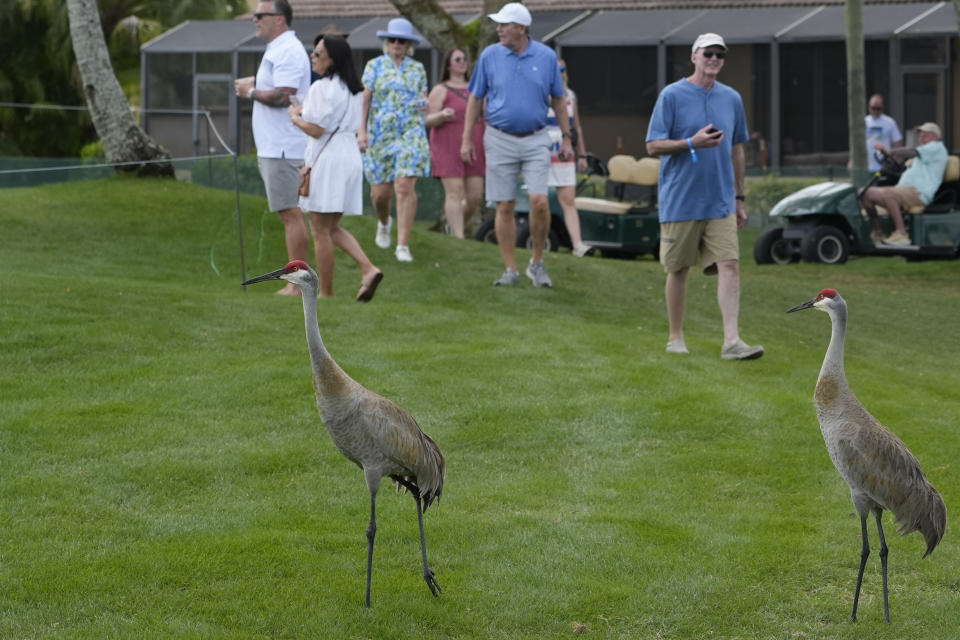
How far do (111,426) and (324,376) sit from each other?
2.88m

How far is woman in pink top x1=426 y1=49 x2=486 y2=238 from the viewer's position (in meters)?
14.1

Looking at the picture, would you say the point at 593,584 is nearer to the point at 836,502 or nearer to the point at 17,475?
the point at 836,502

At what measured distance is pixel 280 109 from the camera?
1128 cm

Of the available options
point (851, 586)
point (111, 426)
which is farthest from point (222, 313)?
point (851, 586)

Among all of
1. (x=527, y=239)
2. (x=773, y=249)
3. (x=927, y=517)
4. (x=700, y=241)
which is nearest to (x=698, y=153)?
(x=700, y=241)


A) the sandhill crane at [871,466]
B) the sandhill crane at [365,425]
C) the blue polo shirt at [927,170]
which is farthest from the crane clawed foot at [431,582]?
the blue polo shirt at [927,170]

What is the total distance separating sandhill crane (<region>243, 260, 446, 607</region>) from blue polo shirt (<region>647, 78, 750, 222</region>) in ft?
15.3

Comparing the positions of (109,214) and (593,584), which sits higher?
(109,214)

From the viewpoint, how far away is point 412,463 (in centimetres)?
561

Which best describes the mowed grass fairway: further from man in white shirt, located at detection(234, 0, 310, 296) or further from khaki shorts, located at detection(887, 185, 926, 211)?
khaki shorts, located at detection(887, 185, 926, 211)

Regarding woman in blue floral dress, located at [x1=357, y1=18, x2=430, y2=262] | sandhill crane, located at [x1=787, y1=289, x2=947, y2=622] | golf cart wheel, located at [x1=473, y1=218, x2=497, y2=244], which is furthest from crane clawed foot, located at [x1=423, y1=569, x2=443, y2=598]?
golf cart wheel, located at [x1=473, y1=218, x2=497, y2=244]

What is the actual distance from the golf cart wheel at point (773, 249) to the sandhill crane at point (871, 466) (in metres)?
14.1

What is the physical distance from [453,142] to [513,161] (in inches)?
89.1

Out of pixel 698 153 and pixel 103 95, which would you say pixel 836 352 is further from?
pixel 103 95
